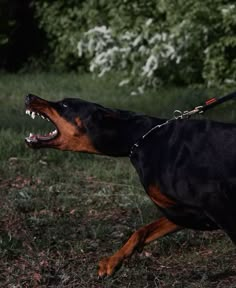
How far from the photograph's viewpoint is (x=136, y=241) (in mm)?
5676

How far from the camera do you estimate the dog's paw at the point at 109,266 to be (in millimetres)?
5645

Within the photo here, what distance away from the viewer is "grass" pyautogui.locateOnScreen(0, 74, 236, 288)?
227 inches

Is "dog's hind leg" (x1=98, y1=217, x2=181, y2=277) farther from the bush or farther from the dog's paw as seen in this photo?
the bush

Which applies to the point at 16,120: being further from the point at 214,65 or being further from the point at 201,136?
the point at 201,136

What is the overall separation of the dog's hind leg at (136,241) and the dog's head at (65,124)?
24.8 inches

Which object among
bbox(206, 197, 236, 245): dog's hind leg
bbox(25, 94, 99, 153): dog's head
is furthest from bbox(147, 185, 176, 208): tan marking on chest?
bbox(25, 94, 99, 153): dog's head

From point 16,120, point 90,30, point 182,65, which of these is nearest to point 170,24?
point 182,65

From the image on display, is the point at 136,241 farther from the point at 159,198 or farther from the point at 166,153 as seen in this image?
the point at 166,153

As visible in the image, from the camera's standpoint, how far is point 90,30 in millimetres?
15852

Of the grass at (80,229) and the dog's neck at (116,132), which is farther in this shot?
the grass at (80,229)

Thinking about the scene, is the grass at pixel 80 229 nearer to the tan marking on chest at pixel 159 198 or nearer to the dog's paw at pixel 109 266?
the dog's paw at pixel 109 266

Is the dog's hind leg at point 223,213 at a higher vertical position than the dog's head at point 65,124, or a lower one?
lower

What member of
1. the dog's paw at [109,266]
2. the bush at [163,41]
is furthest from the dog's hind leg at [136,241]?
the bush at [163,41]

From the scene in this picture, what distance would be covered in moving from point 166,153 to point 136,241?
0.71 metres
